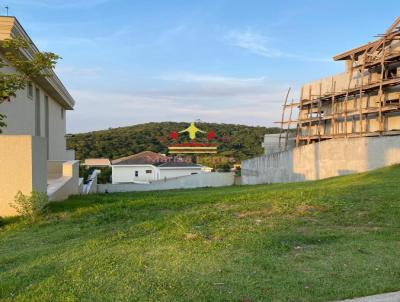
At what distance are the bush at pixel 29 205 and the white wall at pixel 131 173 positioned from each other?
1604 inches

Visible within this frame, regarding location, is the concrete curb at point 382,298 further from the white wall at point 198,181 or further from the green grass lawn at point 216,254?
the white wall at point 198,181

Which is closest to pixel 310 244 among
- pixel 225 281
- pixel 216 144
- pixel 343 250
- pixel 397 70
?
pixel 343 250

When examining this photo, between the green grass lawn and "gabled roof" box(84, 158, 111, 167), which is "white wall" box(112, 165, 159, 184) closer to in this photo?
"gabled roof" box(84, 158, 111, 167)

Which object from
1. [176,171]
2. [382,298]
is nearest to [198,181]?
[176,171]

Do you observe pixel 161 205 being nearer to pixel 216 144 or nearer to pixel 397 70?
pixel 397 70

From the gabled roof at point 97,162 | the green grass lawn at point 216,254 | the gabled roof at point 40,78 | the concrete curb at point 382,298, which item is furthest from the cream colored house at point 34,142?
the gabled roof at point 97,162

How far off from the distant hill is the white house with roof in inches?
203

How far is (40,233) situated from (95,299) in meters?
4.05

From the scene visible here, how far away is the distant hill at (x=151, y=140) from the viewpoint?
179 ft

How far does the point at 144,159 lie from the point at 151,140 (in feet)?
28.8

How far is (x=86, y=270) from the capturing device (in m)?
4.71

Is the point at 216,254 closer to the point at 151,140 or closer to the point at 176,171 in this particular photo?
the point at 176,171

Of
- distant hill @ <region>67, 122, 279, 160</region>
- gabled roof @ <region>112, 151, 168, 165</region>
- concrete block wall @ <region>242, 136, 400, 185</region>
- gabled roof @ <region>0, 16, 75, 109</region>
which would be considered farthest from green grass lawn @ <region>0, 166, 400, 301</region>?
distant hill @ <region>67, 122, 279, 160</region>

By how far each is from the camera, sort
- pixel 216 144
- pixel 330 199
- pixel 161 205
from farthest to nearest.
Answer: pixel 216 144, pixel 161 205, pixel 330 199
